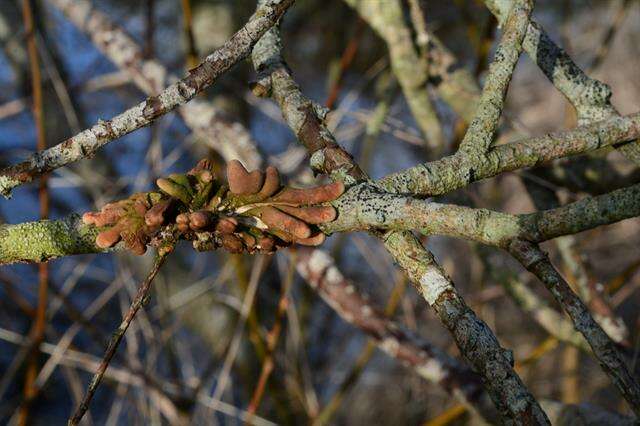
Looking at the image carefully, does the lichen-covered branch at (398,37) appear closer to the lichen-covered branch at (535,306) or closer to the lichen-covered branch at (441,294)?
the lichen-covered branch at (535,306)

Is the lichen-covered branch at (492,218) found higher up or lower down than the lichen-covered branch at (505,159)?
lower down

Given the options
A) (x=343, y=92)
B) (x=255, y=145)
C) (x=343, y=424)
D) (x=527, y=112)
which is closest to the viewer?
(x=255, y=145)

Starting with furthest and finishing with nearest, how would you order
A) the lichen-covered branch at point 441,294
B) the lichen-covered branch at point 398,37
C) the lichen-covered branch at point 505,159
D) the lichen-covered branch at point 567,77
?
the lichen-covered branch at point 398,37 → the lichen-covered branch at point 567,77 → the lichen-covered branch at point 505,159 → the lichen-covered branch at point 441,294

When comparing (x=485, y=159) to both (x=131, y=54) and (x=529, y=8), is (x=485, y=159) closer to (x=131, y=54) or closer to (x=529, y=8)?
(x=529, y=8)

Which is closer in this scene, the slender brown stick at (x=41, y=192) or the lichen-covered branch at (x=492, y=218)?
the lichen-covered branch at (x=492, y=218)

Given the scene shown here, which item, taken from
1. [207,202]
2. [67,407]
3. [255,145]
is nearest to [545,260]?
[207,202]

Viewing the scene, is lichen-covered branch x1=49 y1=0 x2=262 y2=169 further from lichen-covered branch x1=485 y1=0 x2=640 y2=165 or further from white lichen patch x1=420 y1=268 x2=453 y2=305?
white lichen patch x1=420 y1=268 x2=453 y2=305

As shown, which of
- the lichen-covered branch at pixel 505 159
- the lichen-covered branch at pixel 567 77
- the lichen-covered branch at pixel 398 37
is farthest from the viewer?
the lichen-covered branch at pixel 398 37

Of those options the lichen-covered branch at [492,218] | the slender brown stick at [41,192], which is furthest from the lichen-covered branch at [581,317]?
the slender brown stick at [41,192]
